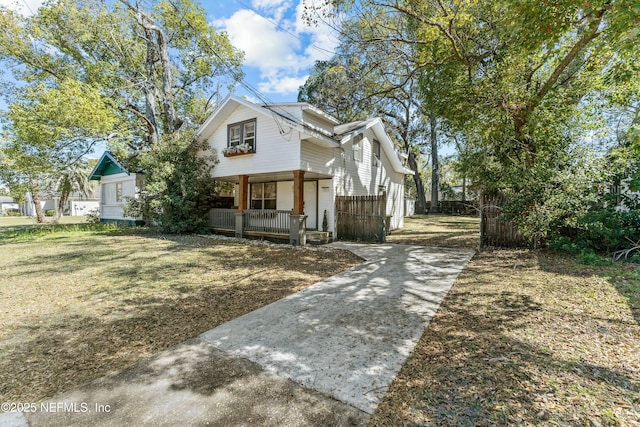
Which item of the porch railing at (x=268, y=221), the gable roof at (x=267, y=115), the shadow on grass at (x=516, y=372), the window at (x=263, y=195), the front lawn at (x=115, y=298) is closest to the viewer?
the shadow on grass at (x=516, y=372)

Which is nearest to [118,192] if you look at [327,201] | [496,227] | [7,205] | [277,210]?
[277,210]

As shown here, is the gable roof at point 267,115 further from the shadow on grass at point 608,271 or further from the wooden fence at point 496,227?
the shadow on grass at point 608,271

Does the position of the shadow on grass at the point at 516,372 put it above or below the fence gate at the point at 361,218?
below

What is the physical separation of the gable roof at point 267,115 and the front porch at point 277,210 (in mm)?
1540

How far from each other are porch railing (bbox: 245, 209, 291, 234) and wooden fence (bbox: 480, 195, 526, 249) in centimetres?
703

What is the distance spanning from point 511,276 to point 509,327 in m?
2.88

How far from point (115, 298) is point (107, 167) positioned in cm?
1888

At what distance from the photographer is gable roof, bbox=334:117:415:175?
12.3 metres

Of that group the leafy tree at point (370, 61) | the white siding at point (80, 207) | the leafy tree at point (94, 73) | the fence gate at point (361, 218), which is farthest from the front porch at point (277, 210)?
the white siding at point (80, 207)

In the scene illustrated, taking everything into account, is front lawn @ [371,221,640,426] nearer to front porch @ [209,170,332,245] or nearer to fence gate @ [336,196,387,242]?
fence gate @ [336,196,387,242]

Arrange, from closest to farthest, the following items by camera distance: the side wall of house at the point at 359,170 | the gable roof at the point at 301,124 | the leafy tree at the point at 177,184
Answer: the gable roof at the point at 301,124, the side wall of house at the point at 359,170, the leafy tree at the point at 177,184

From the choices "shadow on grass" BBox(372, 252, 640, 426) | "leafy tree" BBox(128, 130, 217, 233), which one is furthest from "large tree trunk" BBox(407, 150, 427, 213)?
"shadow on grass" BBox(372, 252, 640, 426)

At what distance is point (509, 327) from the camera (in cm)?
370

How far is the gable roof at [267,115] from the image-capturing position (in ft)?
33.8
